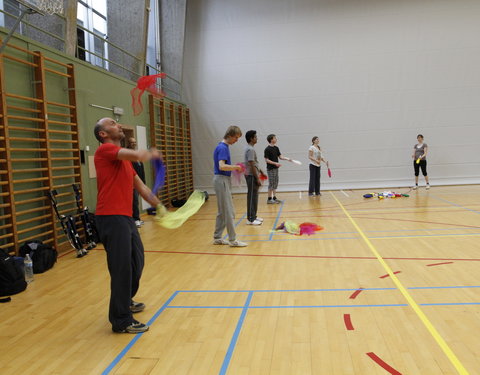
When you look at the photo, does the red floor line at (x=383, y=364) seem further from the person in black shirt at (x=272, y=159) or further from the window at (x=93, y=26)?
the window at (x=93, y=26)

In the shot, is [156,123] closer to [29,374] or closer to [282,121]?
[282,121]

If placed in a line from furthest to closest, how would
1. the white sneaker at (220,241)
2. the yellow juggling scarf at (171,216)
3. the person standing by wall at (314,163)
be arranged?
the person standing by wall at (314,163), the white sneaker at (220,241), the yellow juggling scarf at (171,216)

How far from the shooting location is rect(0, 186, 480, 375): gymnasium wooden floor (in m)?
2.56

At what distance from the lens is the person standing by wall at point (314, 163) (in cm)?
1082

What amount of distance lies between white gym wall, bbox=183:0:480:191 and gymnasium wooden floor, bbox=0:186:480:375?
7177 mm

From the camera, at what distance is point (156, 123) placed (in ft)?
33.9

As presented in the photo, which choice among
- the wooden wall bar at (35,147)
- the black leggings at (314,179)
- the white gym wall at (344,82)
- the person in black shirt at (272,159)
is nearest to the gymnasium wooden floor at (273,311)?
the wooden wall bar at (35,147)

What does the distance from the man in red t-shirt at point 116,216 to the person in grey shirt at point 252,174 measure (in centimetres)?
370

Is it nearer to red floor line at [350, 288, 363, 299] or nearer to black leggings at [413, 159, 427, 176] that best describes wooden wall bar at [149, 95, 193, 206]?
black leggings at [413, 159, 427, 176]

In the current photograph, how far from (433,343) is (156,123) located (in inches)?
350

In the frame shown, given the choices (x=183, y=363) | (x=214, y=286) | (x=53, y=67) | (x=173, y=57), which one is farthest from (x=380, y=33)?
(x=183, y=363)

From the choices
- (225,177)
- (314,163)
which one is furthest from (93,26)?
(314,163)

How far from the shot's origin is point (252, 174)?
6848mm

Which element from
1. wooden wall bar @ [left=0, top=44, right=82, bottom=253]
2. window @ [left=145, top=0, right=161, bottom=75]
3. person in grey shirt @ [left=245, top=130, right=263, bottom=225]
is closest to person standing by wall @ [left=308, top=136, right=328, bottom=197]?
person in grey shirt @ [left=245, top=130, right=263, bottom=225]
